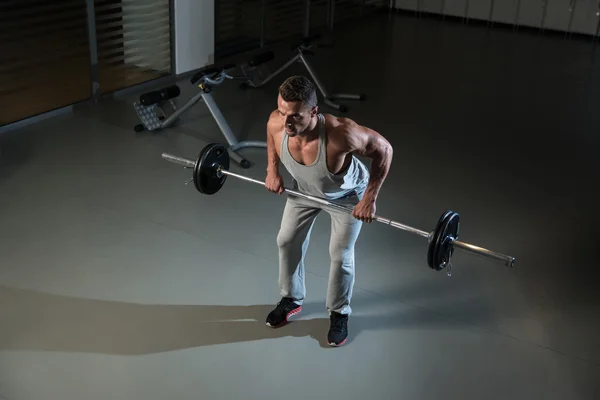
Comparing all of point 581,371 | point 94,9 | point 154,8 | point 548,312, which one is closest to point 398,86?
point 154,8

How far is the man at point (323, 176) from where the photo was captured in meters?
2.27

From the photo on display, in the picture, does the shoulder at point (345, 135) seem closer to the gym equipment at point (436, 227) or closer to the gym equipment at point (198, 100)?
the gym equipment at point (436, 227)

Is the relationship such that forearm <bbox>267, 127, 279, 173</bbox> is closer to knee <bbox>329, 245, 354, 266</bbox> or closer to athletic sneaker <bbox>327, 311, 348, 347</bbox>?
knee <bbox>329, 245, 354, 266</bbox>

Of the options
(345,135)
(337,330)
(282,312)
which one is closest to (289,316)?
(282,312)

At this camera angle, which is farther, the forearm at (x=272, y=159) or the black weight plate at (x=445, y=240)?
the forearm at (x=272, y=159)

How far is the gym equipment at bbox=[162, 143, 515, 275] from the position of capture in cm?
228

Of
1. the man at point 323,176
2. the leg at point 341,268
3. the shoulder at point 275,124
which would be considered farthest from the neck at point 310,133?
the leg at point 341,268

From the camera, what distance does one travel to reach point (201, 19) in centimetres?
641

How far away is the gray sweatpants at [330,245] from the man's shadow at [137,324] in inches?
7.1

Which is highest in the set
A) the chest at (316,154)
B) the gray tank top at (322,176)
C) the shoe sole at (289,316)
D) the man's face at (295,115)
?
the man's face at (295,115)

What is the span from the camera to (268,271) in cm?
333

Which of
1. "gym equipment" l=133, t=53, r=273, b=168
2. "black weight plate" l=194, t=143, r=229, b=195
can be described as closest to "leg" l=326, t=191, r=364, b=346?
"black weight plate" l=194, t=143, r=229, b=195

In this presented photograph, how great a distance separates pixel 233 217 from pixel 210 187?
41.5 inches

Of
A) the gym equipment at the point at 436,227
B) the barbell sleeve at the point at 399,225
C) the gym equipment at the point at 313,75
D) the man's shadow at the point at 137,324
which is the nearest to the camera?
the barbell sleeve at the point at 399,225
